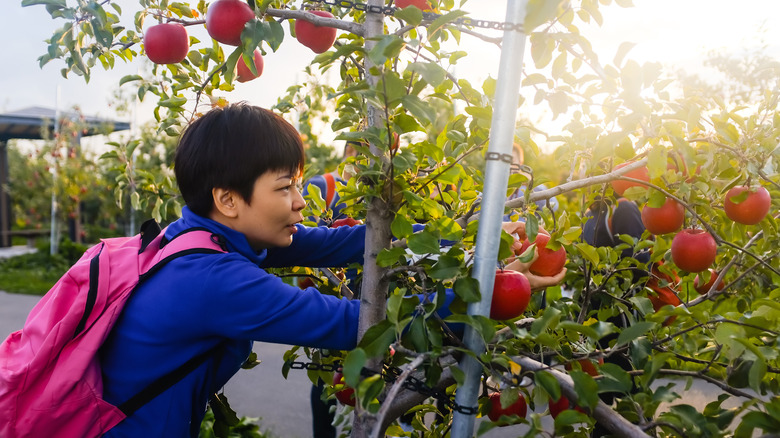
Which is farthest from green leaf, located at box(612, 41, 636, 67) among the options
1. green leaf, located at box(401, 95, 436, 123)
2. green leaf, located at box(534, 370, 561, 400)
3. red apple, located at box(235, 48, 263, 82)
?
red apple, located at box(235, 48, 263, 82)

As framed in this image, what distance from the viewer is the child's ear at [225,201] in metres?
1.38

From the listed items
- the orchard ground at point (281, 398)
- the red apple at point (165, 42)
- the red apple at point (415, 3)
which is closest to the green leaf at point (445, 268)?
the red apple at point (415, 3)

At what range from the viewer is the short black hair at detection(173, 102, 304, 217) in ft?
4.45

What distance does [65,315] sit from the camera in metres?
1.22

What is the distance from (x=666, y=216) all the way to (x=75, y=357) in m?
1.41

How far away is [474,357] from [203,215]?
2.57 ft

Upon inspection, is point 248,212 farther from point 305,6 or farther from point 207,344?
point 305,6

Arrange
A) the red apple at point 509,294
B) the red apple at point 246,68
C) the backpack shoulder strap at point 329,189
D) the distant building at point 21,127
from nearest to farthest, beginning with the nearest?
1. the red apple at point 509,294
2. the red apple at point 246,68
3. the backpack shoulder strap at point 329,189
4. the distant building at point 21,127

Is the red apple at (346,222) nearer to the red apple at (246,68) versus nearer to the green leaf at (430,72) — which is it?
the red apple at (246,68)

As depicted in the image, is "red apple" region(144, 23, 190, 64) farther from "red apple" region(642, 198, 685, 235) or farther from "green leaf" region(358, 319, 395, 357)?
"red apple" region(642, 198, 685, 235)

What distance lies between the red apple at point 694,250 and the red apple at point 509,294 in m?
0.57

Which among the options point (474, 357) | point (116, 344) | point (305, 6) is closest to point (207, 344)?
point (116, 344)

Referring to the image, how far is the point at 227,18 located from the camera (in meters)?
1.29

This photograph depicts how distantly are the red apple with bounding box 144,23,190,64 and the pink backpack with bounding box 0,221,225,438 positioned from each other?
61 cm
